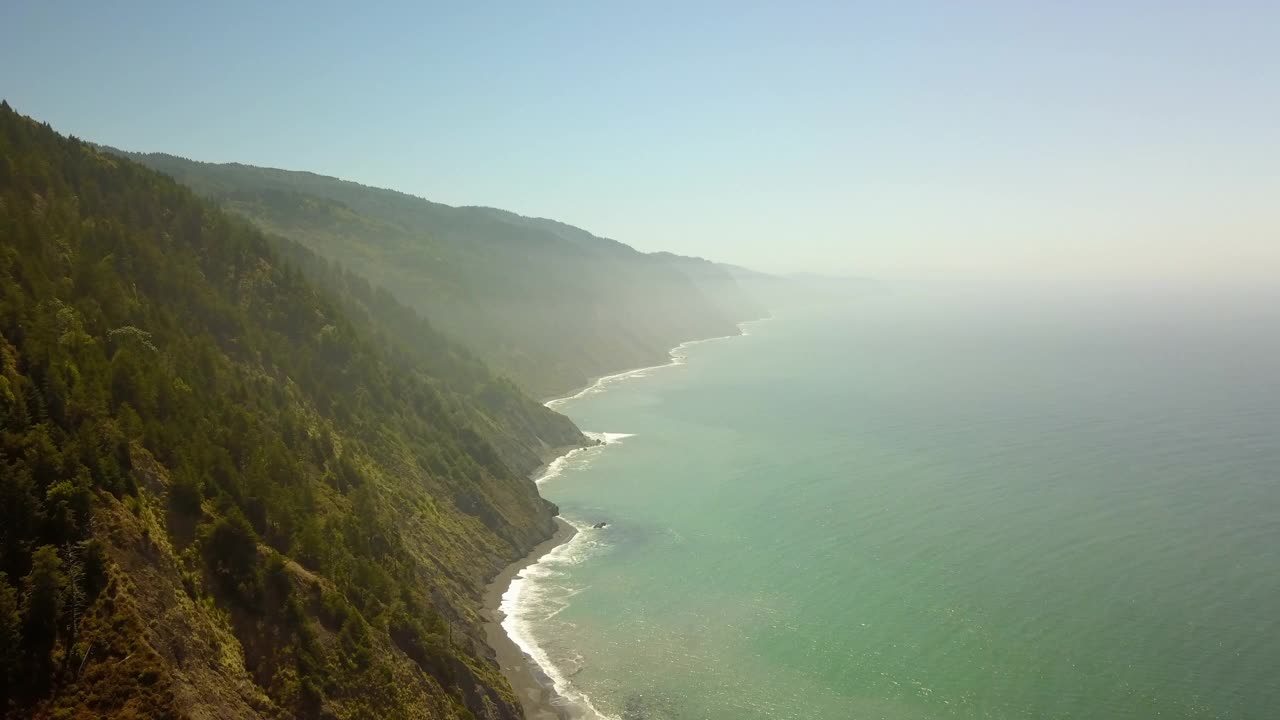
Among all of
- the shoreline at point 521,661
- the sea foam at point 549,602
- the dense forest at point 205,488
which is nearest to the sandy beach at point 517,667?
the shoreline at point 521,661

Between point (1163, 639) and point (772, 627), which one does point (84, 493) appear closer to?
point (772, 627)

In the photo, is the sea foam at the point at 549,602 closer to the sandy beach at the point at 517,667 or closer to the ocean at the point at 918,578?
the ocean at the point at 918,578

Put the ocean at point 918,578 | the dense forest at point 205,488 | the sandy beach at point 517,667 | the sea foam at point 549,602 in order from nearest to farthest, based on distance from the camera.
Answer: the dense forest at point 205,488
the sandy beach at point 517,667
the ocean at point 918,578
the sea foam at point 549,602

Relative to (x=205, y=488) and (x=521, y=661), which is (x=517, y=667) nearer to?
(x=521, y=661)

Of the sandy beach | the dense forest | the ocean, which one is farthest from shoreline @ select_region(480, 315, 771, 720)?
the dense forest

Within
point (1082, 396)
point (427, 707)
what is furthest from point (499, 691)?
point (1082, 396)

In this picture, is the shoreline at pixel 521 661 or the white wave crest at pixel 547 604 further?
the white wave crest at pixel 547 604

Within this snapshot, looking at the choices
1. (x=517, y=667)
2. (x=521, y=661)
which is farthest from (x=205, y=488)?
(x=521, y=661)

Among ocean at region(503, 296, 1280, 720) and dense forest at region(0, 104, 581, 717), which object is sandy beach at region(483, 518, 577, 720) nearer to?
ocean at region(503, 296, 1280, 720)
